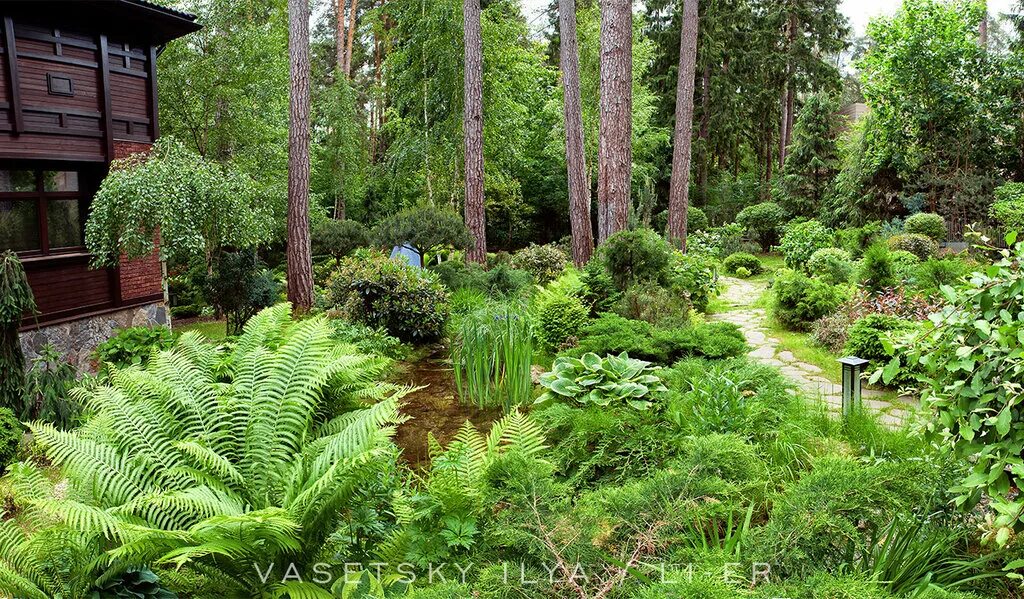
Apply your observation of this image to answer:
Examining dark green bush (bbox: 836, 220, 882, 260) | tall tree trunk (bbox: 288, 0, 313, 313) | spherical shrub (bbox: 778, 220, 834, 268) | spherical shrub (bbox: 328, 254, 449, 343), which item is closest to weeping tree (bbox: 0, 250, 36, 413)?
spherical shrub (bbox: 328, 254, 449, 343)

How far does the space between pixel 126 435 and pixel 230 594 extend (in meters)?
0.94

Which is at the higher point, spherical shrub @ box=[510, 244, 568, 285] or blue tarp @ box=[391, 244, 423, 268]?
blue tarp @ box=[391, 244, 423, 268]

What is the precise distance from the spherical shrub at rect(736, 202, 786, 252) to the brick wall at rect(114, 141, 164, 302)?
15.8 meters

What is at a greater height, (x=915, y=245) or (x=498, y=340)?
(x=915, y=245)

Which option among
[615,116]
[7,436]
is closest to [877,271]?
[615,116]

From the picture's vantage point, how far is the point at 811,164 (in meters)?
19.2

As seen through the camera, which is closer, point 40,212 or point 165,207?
point 165,207

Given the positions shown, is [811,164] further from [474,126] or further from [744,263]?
[474,126]

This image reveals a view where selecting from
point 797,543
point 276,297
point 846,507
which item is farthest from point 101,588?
point 276,297

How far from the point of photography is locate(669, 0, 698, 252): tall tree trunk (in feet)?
44.2

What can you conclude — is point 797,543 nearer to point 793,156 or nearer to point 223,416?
point 223,416

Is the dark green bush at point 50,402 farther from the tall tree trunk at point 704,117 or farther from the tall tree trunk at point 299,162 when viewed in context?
the tall tree trunk at point 704,117

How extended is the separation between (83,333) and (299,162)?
3983mm

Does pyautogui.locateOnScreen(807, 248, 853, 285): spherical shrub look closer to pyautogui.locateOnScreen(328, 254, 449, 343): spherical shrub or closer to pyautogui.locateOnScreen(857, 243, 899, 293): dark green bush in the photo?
pyautogui.locateOnScreen(857, 243, 899, 293): dark green bush
